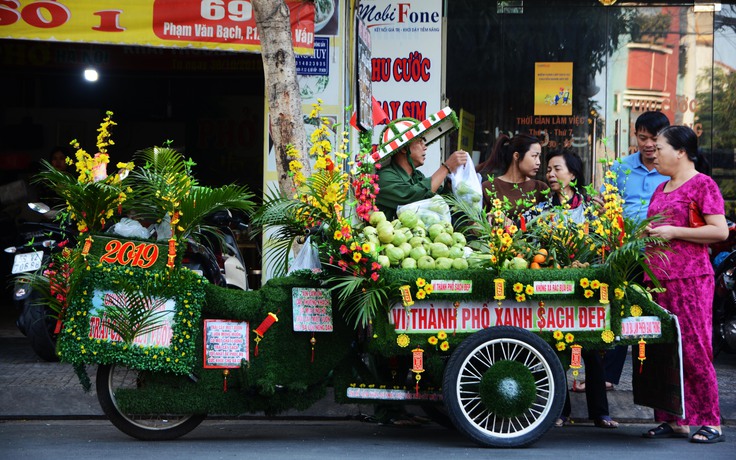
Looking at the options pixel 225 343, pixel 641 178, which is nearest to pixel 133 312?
pixel 225 343

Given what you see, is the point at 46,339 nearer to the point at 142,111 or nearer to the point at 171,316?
the point at 171,316

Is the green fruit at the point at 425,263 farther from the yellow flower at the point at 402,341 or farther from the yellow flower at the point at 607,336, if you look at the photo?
the yellow flower at the point at 607,336

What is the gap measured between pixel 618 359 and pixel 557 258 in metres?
1.19

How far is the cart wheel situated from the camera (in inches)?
219

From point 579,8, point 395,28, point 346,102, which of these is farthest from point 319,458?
point 579,8

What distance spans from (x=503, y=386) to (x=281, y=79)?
2.87 m

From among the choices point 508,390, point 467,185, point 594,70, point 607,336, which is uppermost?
point 594,70

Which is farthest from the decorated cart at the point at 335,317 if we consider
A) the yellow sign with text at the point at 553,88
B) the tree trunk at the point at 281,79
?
the yellow sign with text at the point at 553,88

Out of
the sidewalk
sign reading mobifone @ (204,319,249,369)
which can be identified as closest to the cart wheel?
sign reading mobifone @ (204,319,249,369)

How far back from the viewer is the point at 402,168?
669 centimetres

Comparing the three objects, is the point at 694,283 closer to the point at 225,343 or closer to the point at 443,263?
the point at 443,263

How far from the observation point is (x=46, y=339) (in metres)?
7.94

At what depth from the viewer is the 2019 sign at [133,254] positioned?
5.68m

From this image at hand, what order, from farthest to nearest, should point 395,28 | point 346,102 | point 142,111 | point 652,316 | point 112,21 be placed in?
point 142,111 < point 395,28 < point 346,102 < point 112,21 < point 652,316
